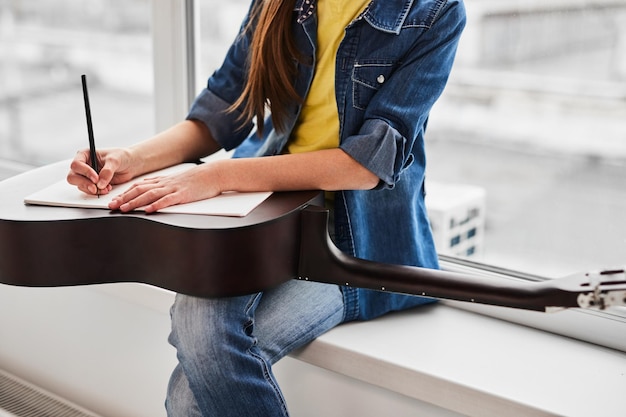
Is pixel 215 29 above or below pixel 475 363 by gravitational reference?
above

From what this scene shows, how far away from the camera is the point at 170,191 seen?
98 cm

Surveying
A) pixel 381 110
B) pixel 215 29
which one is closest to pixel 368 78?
pixel 381 110

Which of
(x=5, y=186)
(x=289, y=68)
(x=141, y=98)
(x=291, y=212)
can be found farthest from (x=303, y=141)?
(x=141, y=98)

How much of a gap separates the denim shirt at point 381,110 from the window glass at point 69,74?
514 millimetres

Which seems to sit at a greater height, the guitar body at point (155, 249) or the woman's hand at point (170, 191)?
the woman's hand at point (170, 191)

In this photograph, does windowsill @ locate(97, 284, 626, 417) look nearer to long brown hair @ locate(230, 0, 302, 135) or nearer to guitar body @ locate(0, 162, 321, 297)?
guitar body @ locate(0, 162, 321, 297)

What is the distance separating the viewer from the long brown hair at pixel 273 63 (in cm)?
110

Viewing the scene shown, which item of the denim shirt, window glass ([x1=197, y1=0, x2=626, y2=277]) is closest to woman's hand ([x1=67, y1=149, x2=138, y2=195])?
the denim shirt

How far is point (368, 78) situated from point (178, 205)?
308 mm

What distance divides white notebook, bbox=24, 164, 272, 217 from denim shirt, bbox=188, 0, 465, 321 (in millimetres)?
152

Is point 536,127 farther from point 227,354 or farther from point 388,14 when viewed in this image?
point 227,354

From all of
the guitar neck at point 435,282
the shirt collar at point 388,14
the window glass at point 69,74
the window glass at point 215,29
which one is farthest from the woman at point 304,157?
the window glass at point 69,74

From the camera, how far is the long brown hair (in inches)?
43.2

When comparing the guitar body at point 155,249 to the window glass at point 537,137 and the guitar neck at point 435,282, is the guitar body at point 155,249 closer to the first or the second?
the guitar neck at point 435,282
